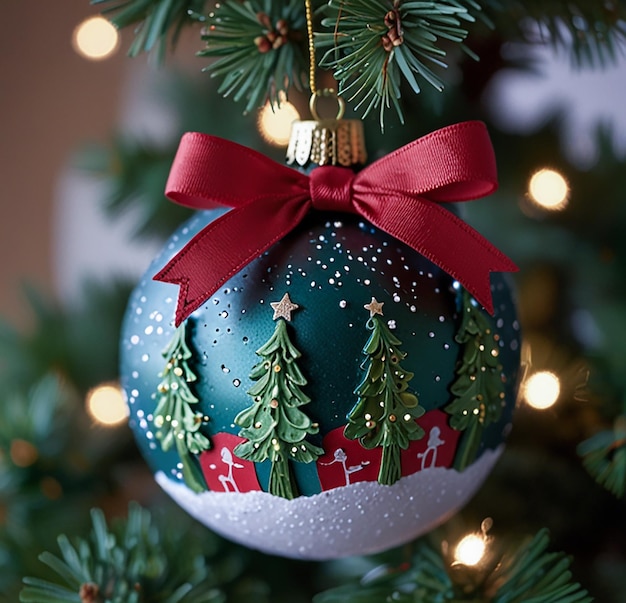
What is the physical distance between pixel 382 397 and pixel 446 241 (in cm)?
12

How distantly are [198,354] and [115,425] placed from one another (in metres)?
0.44

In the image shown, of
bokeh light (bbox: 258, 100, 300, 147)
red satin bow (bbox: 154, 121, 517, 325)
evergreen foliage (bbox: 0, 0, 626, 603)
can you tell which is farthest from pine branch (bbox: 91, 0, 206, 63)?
bokeh light (bbox: 258, 100, 300, 147)

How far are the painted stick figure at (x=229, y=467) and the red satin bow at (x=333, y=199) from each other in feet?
0.34

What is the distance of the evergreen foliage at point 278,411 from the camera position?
0.49 meters

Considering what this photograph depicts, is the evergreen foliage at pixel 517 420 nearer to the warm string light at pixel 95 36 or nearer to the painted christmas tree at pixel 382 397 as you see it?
the warm string light at pixel 95 36

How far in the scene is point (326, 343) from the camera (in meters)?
0.49

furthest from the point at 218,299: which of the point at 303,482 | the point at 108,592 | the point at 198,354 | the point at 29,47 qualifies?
the point at 29,47

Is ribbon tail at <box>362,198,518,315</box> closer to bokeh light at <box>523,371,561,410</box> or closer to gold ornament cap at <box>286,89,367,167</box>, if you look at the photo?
gold ornament cap at <box>286,89,367,167</box>

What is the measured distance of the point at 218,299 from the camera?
52 cm

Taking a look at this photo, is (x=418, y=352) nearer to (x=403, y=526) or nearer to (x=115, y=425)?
(x=403, y=526)

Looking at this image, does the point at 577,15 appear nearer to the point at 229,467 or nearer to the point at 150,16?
the point at 150,16

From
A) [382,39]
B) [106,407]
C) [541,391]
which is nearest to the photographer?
[382,39]

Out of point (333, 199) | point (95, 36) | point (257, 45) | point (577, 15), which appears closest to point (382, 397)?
point (333, 199)

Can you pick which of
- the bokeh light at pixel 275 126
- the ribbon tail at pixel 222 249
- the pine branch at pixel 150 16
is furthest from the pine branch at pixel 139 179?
the ribbon tail at pixel 222 249
